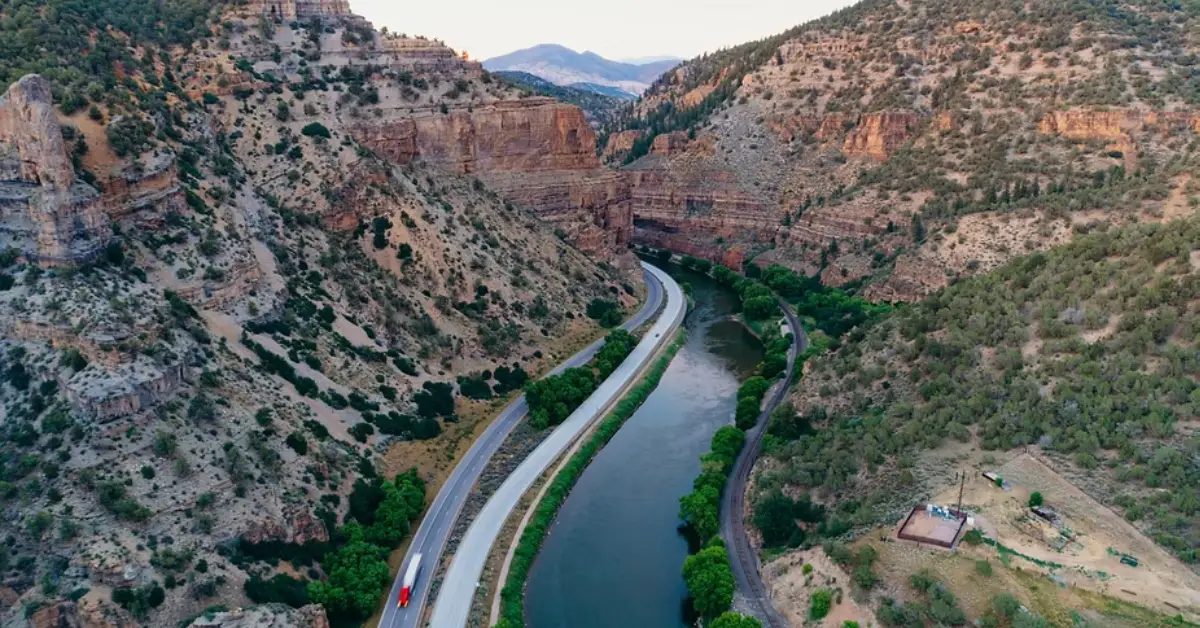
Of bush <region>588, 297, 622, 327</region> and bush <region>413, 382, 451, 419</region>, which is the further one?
bush <region>588, 297, 622, 327</region>

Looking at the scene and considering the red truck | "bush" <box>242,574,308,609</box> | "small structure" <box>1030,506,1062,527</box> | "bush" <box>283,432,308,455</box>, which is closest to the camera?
"bush" <box>242,574,308,609</box>

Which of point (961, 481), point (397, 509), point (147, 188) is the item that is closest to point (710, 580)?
point (961, 481)

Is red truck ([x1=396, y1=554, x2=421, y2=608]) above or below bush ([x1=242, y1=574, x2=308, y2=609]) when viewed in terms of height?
below

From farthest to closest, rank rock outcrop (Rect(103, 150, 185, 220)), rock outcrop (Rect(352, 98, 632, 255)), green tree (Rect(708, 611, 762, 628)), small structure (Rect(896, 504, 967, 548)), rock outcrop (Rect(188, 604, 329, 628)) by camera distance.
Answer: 1. rock outcrop (Rect(352, 98, 632, 255))
2. rock outcrop (Rect(103, 150, 185, 220))
3. small structure (Rect(896, 504, 967, 548))
4. green tree (Rect(708, 611, 762, 628))
5. rock outcrop (Rect(188, 604, 329, 628))

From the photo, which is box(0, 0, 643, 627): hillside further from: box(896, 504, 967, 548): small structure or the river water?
box(896, 504, 967, 548): small structure

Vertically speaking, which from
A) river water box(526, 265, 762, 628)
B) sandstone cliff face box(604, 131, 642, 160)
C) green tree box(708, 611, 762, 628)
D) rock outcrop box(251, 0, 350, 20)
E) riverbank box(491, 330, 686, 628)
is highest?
rock outcrop box(251, 0, 350, 20)

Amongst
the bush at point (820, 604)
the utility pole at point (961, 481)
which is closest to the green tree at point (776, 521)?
the bush at point (820, 604)

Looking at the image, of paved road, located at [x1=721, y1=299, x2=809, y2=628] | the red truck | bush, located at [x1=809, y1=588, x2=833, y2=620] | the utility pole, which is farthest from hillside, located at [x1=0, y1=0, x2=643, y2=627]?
the utility pole
